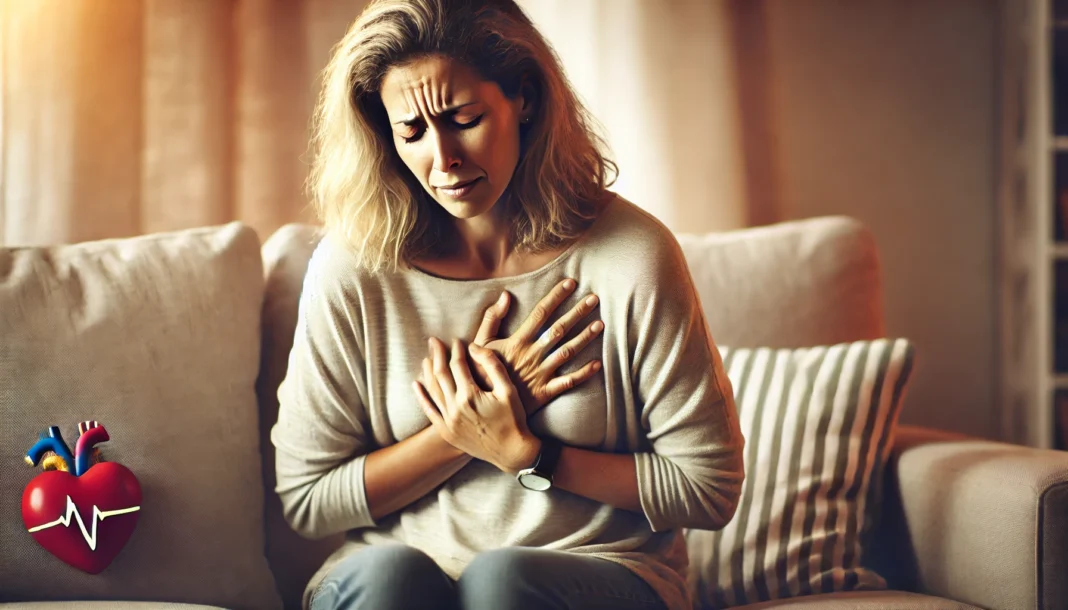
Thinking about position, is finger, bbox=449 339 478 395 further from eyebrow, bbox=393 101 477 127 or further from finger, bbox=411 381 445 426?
eyebrow, bbox=393 101 477 127

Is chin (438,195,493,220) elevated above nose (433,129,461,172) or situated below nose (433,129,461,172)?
below

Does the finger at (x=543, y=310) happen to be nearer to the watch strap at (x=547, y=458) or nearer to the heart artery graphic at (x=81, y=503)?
the watch strap at (x=547, y=458)

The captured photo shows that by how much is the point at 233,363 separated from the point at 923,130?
1818 millimetres

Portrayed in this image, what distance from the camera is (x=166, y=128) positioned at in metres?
1.82

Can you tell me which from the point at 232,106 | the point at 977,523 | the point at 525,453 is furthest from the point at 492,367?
the point at 232,106

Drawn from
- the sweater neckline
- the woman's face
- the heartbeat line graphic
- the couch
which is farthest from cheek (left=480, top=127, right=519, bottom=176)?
the heartbeat line graphic

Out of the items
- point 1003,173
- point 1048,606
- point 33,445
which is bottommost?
point 1048,606

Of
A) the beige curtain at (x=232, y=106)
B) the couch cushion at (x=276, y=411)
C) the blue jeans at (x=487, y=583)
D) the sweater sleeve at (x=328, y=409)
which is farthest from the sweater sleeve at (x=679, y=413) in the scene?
the beige curtain at (x=232, y=106)

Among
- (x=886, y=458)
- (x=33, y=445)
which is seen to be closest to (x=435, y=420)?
(x=33, y=445)

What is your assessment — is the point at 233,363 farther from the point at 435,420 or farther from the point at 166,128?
the point at 166,128

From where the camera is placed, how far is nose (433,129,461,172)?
99 centimetres

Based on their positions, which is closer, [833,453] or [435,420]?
[435,420]

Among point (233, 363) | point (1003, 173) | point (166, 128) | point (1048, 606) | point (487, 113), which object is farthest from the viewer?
point (1003, 173)

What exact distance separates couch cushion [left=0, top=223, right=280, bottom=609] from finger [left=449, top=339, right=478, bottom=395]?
431mm
